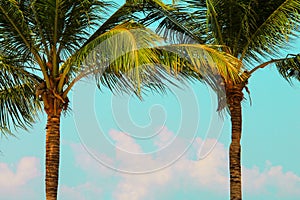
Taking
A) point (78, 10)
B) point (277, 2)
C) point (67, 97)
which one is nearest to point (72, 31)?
point (78, 10)

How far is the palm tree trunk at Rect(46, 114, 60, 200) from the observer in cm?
1048

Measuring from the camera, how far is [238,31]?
12.4 m

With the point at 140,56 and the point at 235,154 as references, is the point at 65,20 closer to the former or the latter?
the point at 140,56

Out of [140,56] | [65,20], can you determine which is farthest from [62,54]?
[140,56]

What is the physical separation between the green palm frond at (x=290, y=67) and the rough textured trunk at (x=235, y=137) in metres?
1.01

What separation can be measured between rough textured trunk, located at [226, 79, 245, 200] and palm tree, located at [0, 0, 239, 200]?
2.63 feet

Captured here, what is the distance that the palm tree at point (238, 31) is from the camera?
470 inches

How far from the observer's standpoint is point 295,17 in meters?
12.0

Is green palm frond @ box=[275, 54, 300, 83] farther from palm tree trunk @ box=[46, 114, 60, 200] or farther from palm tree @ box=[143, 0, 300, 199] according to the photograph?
palm tree trunk @ box=[46, 114, 60, 200]

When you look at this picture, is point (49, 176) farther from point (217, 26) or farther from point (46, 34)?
point (217, 26)

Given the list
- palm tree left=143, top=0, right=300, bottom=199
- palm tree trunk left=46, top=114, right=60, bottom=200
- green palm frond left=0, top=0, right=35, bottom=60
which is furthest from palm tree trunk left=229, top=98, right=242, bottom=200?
green palm frond left=0, top=0, right=35, bottom=60

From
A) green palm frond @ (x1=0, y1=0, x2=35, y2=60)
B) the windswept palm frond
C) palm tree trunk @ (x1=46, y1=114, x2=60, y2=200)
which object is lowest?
palm tree trunk @ (x1=46, y1=114, x2=60, y2=200)

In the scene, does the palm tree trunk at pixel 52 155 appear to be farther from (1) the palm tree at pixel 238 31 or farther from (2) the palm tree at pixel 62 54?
(1) the palm tree at pixel 238 31

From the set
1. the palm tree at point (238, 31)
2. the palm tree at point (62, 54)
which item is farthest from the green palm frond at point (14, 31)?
the palm tree at point (238, 31)
